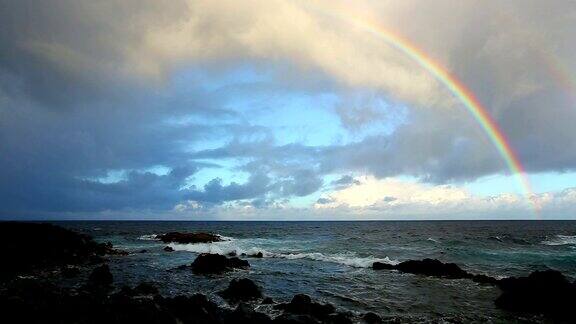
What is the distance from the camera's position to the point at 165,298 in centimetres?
2144

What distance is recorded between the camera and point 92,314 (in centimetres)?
1602

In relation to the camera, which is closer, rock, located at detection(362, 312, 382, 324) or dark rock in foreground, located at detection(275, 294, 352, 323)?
dark rock in foreground, located at detection(275, 294, 352, 323)

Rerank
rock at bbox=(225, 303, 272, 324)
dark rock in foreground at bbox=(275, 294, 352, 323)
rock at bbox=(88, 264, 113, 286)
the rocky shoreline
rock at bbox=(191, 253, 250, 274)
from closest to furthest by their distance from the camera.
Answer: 1. the rocky shoreline
2. rock at bbox=(225, 303, 272, 324)
3. dark rock in foreground at bbox=(275, 294, 352, 323)
4. rock at bbox=(88, 264, 113, 286)
5. rock at bbox=(191, 253, 250, 274)

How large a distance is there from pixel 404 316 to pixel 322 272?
15605 mm

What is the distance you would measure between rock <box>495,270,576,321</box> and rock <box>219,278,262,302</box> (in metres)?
15.5

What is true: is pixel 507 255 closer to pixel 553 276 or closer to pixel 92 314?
pixel 553 276

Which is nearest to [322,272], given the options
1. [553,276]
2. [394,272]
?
[394,272]

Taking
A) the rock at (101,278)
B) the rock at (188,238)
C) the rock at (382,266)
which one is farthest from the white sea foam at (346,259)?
the rock at (188,238)

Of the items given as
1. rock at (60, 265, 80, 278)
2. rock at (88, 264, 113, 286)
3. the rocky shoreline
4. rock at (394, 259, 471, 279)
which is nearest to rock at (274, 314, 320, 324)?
the rocky shoreline

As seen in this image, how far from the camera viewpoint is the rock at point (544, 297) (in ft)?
70.5

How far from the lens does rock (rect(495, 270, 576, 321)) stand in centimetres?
2149

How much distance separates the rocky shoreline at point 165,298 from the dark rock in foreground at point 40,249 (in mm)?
94

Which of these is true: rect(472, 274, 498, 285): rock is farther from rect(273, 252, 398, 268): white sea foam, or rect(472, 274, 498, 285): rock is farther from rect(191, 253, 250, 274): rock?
rect(191, 253, 250, 274): rock

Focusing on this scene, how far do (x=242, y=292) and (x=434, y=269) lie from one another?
1976 centimetres
